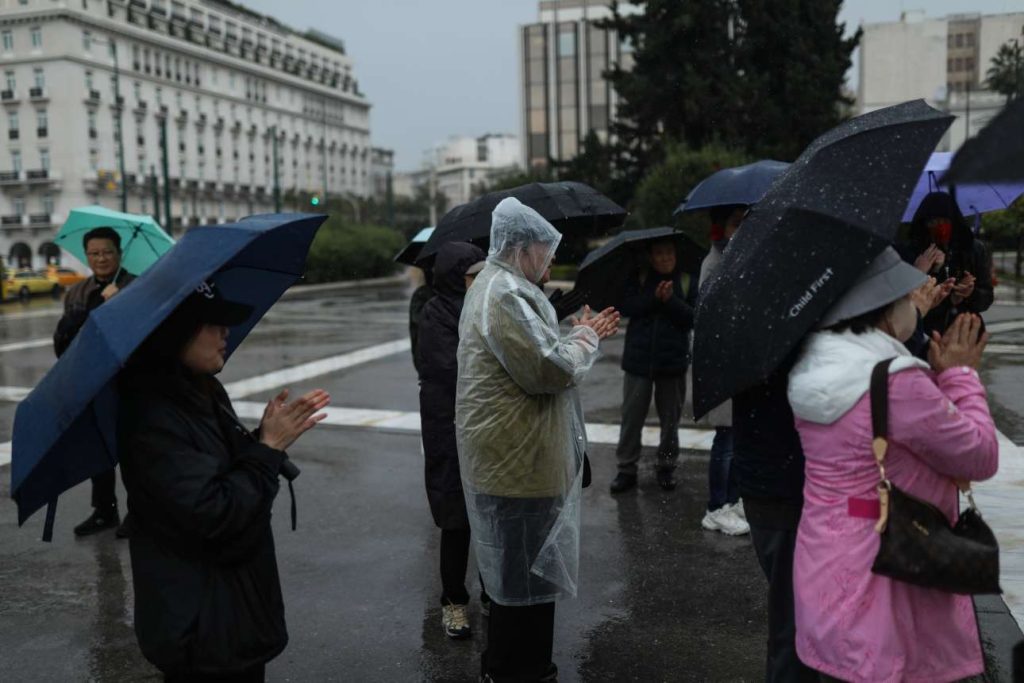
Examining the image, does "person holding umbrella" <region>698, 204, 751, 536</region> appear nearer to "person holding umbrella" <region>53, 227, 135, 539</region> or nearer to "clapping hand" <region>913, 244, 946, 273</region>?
"clapping hand" <region>913, 244, 946, 273</region>

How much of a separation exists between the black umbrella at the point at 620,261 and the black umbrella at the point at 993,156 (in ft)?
12.3

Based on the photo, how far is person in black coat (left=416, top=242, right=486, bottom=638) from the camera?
13.9 ft

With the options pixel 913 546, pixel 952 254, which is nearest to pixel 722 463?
pixel 952 254

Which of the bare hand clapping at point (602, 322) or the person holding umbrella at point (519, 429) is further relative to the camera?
the bare hand clapping at point (602, 322)

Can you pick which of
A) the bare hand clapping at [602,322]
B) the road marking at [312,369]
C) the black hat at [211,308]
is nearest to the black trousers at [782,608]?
the bare hand clapping at [602,322]

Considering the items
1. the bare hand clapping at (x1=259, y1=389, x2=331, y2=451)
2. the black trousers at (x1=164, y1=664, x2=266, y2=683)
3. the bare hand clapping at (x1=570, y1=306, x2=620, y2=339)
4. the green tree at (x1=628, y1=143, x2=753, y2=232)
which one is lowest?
the black trousers at (x1=164, y1=664, x2=266, y2=683)

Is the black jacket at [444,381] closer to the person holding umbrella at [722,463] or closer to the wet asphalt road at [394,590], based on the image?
the wet asphalt road at [394,590]

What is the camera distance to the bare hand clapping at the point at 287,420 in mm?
2645

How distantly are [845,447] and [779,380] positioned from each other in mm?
320

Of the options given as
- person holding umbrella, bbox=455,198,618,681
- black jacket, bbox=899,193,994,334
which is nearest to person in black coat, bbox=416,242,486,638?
person holding umbrella, bbox=455,198,618,681

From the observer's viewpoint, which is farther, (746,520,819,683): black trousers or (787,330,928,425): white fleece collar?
(746,520,819,683): black trousers

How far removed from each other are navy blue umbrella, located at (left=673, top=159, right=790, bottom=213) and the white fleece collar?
3.00 m

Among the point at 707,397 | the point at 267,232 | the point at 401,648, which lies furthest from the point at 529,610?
the point at 267,232

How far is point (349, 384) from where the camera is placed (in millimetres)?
11797
